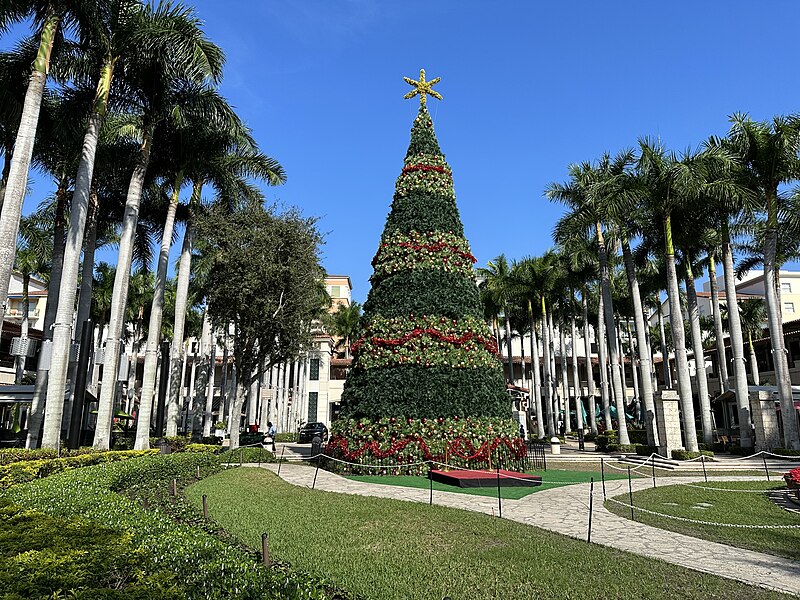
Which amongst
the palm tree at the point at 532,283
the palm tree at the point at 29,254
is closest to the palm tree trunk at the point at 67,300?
the palm tree at the point at 29,254

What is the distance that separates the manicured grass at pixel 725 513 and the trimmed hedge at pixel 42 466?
44.8 feet

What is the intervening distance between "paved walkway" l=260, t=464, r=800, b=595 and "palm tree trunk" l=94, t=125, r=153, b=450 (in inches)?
247

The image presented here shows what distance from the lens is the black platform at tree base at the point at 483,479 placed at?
15.2 meters

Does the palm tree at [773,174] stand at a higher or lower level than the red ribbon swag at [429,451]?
higher

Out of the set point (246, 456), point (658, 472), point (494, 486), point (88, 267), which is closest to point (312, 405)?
point (246, 456)

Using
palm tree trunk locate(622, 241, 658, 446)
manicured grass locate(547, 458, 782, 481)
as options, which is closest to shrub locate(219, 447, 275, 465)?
manicured grass locate(547, 458, 782, 481)

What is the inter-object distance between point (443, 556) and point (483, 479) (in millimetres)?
8458

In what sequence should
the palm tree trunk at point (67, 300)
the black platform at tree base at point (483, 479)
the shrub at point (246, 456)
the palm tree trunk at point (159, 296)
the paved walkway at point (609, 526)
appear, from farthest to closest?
the palm tree trunk at point (159, 296)
the shrub at point (246, 456)
the black platform at tree base at point (483, 479)
the palm tree trunk at point (67, 300)
the paved walkway at point (609, 526)

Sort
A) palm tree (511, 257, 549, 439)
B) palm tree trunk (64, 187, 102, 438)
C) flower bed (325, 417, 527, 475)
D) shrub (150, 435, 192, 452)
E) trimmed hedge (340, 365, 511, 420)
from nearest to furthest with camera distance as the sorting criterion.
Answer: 1. flower bed (325, 417, 527, 475)
2. trimmed hedge (340, 365, 511, 420)
3. shrub (150, 435, 192, 452)
4. palm tree trunk (64, 187, 102, 438)
5. palm tree (511, 257, 549, 439)

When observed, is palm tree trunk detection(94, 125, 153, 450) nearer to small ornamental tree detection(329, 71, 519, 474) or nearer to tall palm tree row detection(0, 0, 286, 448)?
tall palm tree row detection(0, 0, 286, 448)

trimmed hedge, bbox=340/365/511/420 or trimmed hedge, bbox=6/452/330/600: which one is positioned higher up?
trimmed hedge, bbox=340/365/511/420

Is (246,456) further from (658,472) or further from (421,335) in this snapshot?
(658,472)

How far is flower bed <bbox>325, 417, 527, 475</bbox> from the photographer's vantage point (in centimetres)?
1766

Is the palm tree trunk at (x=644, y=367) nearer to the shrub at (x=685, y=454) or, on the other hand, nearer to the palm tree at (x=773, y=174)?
the shrub at (x=685, y=454)
